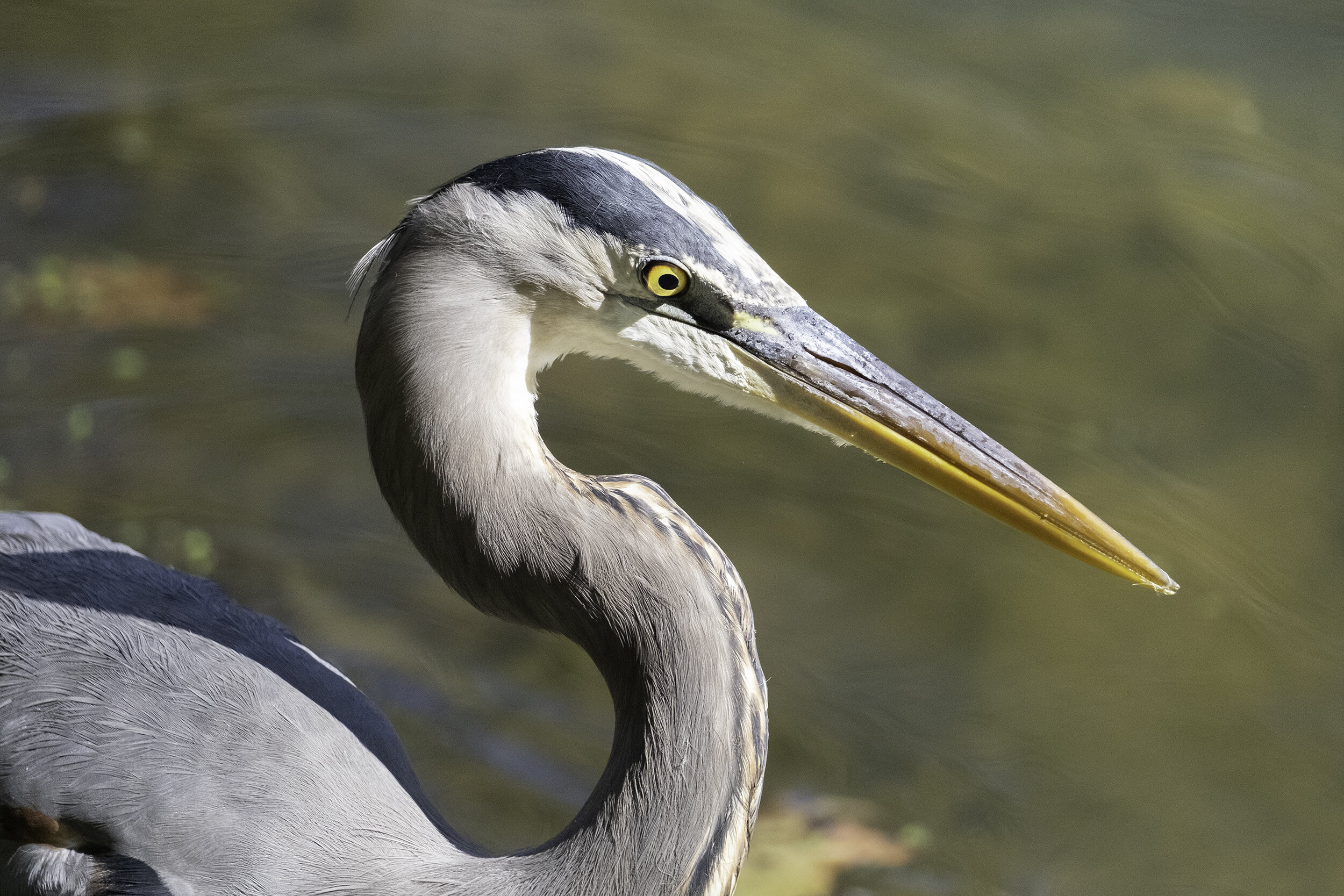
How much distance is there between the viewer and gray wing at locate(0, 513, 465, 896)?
81.8 inches

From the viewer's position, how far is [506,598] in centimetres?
196

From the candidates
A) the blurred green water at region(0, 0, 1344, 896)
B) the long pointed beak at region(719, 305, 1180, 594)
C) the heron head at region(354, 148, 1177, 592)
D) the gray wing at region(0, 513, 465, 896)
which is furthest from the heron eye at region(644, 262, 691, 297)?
the blurred green water at region(0, 0, 1344, 896)

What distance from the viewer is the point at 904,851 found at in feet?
9.68

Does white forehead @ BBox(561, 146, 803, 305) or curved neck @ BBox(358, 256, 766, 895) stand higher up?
white forehead @ BBox(561, 146, 803, 305)

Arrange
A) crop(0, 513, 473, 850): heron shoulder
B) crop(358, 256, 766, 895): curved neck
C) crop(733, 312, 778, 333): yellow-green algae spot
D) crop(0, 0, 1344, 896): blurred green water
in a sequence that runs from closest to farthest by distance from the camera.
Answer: crop(358, 256, 766, 895): curved neck, crop(733, 312, 778, 333): yellow-green algae spot, crop(0, 513, 473, 850): heron shoulder, crop(0, 0, 1344, 896): blurred green water

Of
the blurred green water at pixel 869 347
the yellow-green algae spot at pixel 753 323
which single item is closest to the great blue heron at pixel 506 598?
the yellow-green algae spot at pixel 753 323

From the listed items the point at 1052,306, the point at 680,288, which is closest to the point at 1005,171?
the point at 1052,306

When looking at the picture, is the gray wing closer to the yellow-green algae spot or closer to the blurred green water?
the blurred green water

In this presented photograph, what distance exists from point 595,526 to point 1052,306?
2.67 meters

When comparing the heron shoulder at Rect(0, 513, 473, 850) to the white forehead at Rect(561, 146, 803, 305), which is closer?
the white forehead at Rect(561, 146, 803, 305)

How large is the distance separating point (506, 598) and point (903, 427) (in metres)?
0.68

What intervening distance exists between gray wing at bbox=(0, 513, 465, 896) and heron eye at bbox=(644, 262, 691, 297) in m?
0.95

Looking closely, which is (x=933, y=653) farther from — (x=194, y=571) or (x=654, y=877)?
(x=194, y=571)

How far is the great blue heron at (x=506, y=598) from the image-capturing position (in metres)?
1.88
